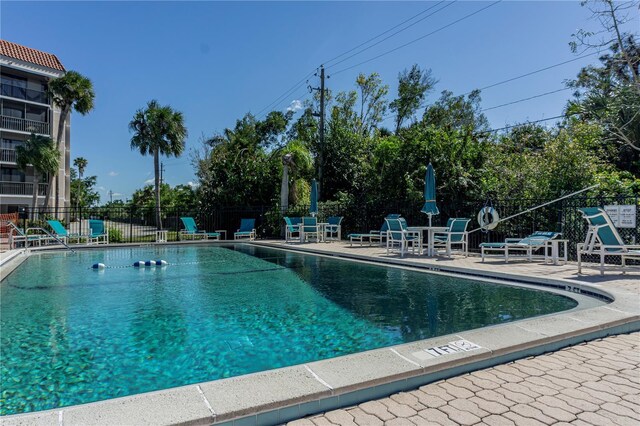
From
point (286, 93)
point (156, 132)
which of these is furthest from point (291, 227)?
point (286, 93)

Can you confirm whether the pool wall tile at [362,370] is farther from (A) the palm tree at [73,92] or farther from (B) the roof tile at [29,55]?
(B) the roof tile at [29,55]

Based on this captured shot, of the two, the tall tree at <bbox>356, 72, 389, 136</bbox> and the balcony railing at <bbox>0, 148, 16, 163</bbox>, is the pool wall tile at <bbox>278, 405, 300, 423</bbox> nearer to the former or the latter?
the tall tree at <bbox>356, 72, 389, 136</bbox>

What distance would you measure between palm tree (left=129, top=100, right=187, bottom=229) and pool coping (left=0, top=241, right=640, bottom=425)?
71.1 ft

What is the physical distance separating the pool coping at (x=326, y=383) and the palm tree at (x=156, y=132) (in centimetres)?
2166

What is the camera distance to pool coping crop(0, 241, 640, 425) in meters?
1.99

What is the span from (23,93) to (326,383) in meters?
34.5

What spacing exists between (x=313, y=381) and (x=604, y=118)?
17.8 m

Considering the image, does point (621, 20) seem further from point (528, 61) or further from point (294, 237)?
point (294, 237)

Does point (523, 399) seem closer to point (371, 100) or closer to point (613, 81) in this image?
point (613, 81)

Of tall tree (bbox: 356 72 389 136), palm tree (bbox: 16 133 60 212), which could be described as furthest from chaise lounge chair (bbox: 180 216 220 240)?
tall tree (bbox: 356 72 389 136)

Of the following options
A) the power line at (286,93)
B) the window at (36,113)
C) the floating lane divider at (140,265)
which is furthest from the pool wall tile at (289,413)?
the window at (36,113)

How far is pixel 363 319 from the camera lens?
4664mm

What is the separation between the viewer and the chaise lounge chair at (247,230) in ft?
57.3

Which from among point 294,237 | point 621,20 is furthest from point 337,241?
point 621,20
